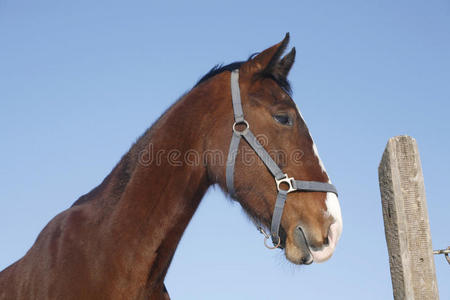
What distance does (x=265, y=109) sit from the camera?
3965 mm

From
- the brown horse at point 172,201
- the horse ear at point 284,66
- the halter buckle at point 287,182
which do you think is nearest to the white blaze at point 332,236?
the brown horse at point 172,201

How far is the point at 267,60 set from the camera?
4.16m

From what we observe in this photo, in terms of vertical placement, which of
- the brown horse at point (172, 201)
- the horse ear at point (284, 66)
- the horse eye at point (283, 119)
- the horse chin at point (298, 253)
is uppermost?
the horse ear at point (284, 66)

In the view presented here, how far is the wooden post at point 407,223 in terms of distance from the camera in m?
2.95

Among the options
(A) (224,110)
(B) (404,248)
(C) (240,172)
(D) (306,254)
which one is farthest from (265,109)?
(B) (404,248)

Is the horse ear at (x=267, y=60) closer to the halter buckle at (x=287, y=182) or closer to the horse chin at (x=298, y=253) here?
the halter buckle at (x=287, y=182)

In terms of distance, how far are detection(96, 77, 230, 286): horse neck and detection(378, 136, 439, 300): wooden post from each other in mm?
1507

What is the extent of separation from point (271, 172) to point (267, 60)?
3.56 feet

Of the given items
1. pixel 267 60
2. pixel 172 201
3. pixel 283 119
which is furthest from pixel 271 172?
pixel 267 60

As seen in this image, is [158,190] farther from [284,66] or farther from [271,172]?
[284,66]

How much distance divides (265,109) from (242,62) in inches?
26.5

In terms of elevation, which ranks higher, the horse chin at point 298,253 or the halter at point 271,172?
the halter at point 271,172

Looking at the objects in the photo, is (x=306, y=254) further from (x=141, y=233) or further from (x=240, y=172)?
(x=141, y=233)

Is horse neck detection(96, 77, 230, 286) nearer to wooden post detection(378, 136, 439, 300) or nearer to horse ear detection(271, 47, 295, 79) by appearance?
horse ear detection(271, 47, 295, 79)
